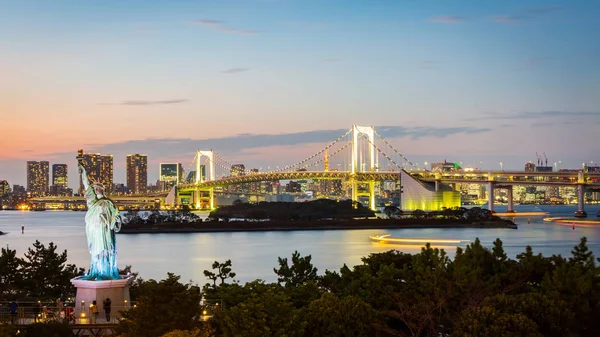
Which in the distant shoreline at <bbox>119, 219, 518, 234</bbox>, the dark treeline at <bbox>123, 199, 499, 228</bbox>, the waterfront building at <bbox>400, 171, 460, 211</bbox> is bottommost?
the distant shoreline at <bbox>119, 219, 518, 234</bbox>

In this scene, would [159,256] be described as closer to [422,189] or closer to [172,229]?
[172,229]

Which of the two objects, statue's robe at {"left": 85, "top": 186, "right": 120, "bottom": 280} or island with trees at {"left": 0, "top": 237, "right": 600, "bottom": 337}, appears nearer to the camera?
island with trees at {"left": 0, "top": 237, "right": 600, "bottom": 337}

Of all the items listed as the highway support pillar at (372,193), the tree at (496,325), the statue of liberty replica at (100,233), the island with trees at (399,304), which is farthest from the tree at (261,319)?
the highway support pillar at (372,193)

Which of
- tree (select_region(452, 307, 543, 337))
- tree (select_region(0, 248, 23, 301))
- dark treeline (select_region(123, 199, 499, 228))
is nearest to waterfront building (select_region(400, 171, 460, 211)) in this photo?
dark treeline (select_region(123, 199, 499, 228))

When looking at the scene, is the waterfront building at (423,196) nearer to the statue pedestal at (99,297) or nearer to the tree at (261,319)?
the statue pedestal at (99,297)

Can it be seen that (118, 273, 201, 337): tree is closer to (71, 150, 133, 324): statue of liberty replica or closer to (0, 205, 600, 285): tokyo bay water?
(71, 150, 133, 324): statue of liberty replica

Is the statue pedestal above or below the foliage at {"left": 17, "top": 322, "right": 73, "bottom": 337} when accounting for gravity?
above

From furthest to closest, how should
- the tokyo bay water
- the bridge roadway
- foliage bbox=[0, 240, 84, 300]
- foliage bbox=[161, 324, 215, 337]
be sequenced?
the bridge roadway < the tokyo bay water < foliage bbox=[0, 240, 84, 300] < foliage bbox=[161, 324, 215, 337]

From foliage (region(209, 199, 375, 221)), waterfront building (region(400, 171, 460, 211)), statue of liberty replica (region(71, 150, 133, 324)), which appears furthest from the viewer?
foliage (region(209, 199, 375, 221))

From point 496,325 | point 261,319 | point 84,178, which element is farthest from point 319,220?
point 496,325
